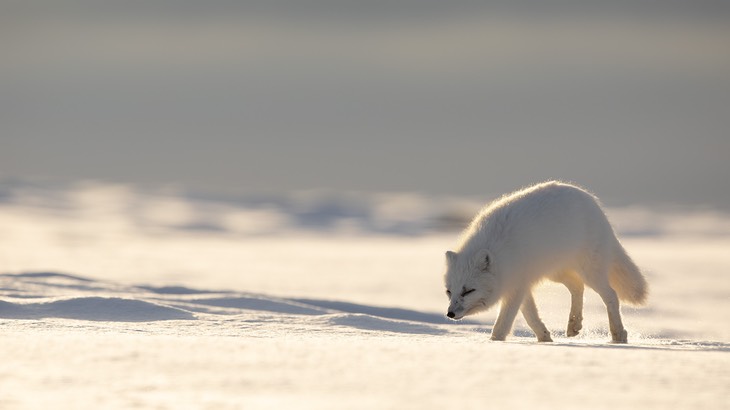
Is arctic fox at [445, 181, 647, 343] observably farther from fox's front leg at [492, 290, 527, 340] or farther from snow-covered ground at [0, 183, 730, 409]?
snow-covered ground at [0, 183, 730, 409]

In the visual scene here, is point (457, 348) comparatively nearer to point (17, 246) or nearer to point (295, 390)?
point (295, 390)

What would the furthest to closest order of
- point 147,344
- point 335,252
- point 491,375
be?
point 335,252, point 147,344, point 491,375

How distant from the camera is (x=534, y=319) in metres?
7.98

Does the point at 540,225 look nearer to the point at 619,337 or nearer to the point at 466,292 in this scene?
the point at 466,292

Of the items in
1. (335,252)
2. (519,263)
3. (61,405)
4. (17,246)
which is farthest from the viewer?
(335,252)

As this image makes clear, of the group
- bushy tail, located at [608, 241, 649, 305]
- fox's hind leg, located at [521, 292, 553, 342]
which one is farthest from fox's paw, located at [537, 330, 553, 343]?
bushy tail, located at [608, 241, 649, 305]

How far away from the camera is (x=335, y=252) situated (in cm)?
2173

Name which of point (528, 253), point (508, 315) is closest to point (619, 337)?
point (508, 315)

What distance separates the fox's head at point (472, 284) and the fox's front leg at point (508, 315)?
142mm

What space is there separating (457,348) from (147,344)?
5.49 ft

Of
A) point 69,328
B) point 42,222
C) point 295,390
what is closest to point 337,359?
point 295,390

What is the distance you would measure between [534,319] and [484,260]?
0.87 m

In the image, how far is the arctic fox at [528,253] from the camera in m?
7.47

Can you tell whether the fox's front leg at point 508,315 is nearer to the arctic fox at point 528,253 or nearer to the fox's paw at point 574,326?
the arctic fox at point 528,253
